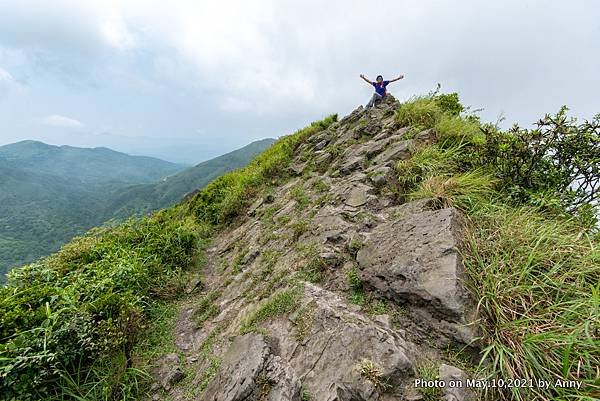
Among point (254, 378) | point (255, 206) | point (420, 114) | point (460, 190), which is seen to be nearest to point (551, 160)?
point (460, 190)

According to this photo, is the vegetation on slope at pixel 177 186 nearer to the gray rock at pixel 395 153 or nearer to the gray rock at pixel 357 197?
the gray rock at pixel 395 153

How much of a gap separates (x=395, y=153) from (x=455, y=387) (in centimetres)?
541

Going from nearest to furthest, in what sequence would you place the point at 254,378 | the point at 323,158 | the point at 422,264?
the point at 254,378
the point at 422,264
the point at 323,158

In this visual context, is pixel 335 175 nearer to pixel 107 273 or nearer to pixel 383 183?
Answer: pixel 383 183

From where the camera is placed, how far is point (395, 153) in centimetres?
714

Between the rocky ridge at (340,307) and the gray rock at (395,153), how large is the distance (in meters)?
0.04

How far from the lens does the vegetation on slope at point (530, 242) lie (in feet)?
8.79

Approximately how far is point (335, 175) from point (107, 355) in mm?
6220

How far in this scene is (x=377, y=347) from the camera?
10.1 feet

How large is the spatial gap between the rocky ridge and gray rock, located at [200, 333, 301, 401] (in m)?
0.01

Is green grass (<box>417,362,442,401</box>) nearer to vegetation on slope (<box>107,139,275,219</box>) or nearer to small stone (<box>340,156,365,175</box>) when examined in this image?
small stone (<box>340,156,365,175</box>)

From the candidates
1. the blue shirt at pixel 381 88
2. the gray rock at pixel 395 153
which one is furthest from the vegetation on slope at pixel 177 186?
the gray rock at pixel 395 153

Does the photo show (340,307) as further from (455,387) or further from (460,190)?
(460,190)

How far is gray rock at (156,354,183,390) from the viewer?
3967 millimetres
